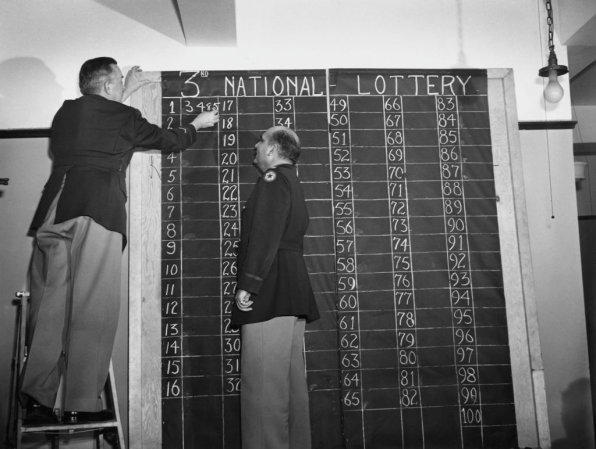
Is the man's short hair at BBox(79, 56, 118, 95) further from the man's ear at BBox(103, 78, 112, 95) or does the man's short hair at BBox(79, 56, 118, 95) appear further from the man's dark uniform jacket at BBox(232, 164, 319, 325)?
the man's dark uniform jacket at BBox(232, 164, 319, 325)

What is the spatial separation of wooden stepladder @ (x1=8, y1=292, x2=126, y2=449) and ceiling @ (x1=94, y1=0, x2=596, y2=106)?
5.76ft

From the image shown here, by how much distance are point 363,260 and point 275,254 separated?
32.2 inches

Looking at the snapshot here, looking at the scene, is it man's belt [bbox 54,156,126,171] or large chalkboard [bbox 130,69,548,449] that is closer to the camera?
man's belt [bbox 54,156,126,171]

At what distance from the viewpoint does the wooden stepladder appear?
2.60m

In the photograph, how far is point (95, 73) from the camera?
3.08 metres

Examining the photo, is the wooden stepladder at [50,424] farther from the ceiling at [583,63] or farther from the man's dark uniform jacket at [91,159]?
the ceiling at [583,63]

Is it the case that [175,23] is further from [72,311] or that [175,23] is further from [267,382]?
[267,382]

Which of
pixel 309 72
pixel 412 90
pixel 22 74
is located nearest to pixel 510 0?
pixel 412 90

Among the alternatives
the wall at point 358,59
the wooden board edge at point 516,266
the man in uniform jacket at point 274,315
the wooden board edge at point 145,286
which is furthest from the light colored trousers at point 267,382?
the wooden board edge at point 516,266

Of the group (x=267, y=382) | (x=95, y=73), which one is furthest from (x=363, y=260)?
(x=95, y=73)

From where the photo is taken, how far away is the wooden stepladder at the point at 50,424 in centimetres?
260

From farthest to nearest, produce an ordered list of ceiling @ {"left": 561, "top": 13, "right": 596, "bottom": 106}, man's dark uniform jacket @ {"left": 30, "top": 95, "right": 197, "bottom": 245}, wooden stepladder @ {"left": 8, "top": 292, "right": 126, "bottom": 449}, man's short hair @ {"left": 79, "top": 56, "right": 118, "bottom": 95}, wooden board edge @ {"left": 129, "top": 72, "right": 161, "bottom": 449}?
ceiling @ {"left": 561, "top": 13, "right": 596, "bottom": 106}
wooden board edge @ {"left": 129, "top": 72, "right": 161, "bottom": 449}
man's short hair @ {"left": 79, "top": 56, "right": 118, "bottom": 95}
man's dark uniform jacket @ {"left": 30, "top": 95, "right": 197, "bottom": 245}
wooden stepladder @ {"left": 8, "top": 292, "right": 126, "bottom": 449}

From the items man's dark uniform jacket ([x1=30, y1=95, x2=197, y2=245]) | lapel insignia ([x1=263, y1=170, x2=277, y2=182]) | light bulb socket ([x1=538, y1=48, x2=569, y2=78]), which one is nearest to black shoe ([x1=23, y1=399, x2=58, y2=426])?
man's dark uniform jacket ([x1=30, y1=95, x2=197, y2=245])

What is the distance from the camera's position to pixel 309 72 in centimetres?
360
